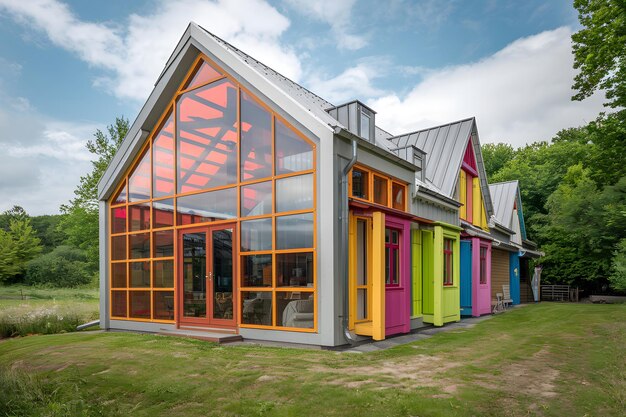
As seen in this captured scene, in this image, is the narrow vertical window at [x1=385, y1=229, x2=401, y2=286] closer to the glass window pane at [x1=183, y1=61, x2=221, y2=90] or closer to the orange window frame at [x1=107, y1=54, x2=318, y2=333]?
the orange window frame at [x1=107, y1=54, x2=318, y2=333]

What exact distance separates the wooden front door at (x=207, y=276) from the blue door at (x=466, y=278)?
8.14 metres

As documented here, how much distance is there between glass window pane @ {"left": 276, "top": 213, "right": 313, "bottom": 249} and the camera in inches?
357

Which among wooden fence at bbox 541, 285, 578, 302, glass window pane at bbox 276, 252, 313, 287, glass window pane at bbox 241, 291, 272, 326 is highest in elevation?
glass window pane at bbox 276, 252, 313, 287

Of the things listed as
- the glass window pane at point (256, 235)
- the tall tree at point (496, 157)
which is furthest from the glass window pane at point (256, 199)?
the tall tree at point (496, 157)

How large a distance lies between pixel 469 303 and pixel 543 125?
134 feet

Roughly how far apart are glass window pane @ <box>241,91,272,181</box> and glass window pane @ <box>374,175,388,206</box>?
2513 mm

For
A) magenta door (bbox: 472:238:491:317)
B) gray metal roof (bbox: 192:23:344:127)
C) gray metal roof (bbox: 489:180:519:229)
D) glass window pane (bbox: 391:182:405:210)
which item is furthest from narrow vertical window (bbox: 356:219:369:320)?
gray metal roof (bbox: 489:180:519:229)

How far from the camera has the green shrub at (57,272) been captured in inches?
1538

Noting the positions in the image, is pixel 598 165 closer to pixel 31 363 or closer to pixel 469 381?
pixel 469 381

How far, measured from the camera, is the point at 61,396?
617cm

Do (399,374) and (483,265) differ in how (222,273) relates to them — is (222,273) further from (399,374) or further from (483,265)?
(483,265)

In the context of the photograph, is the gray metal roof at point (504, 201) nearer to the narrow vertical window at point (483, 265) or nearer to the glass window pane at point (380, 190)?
the narrow vertical window at point (483, 265)

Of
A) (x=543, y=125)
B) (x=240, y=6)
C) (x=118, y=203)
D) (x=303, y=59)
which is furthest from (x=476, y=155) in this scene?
(x=543, y=125)

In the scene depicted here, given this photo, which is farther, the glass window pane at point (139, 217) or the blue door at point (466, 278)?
the blue door at point (466, 278)
